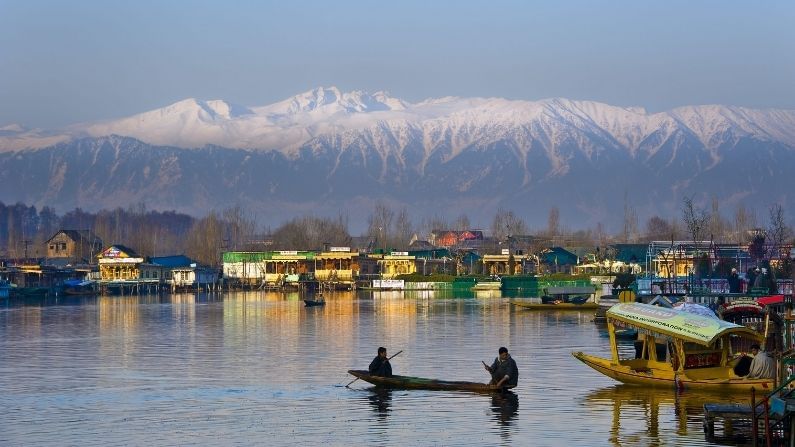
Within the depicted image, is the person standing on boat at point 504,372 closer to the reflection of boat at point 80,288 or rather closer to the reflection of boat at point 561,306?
the reflection of boat at point 561,306

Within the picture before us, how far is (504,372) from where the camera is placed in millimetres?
34938

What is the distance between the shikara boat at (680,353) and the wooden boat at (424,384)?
3.56 meters

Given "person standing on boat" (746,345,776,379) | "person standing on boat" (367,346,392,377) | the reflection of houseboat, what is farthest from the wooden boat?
the reflection of houseboat

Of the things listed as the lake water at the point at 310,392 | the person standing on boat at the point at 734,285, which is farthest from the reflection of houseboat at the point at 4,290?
the person standing on boat at the point at 734,285

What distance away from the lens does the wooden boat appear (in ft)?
116

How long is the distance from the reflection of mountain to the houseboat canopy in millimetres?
1481

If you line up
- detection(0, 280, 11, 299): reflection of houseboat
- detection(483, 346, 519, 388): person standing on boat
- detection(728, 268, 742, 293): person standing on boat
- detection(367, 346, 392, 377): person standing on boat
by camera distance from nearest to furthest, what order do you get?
1. detection(483, 346, 519, 388): person standing on boat
2. detection(367, 346, 392, 377): person standing on boat
3. detection(728, 268, 742, 293): person standing on boat
4. detection(0, 280, 11, 299): reflection of houseboat

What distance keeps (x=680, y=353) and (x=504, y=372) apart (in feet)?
14.4

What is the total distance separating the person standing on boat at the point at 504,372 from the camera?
34.8 meters

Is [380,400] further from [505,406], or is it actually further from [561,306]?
[561,306]

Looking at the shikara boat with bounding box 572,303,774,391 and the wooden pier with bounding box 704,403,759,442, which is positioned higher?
the shikara boat with bounding box 572,303,774,391

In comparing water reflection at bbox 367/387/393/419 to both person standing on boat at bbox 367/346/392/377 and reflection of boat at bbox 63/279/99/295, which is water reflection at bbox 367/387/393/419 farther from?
reflection of boat at bbox 63/279/99/295

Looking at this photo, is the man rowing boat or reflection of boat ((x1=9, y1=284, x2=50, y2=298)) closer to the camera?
the man rowing boat

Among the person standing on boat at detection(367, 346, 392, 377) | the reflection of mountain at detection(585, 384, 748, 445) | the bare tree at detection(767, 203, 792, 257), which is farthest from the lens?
the bare tree at detection(767, 203, 792, 257)
